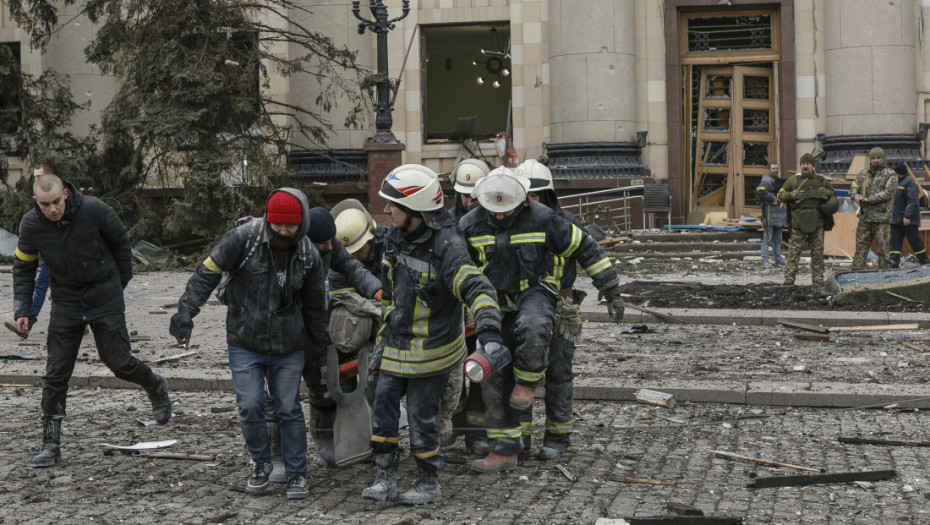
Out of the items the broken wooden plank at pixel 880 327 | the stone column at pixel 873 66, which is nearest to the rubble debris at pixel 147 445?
the broken wooden plank at pixel 880 327

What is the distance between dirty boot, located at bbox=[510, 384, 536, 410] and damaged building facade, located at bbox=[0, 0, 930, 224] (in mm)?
18686

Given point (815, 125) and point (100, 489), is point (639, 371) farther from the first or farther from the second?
point (815, 125)

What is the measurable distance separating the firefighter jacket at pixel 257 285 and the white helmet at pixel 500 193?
1099 millimetres

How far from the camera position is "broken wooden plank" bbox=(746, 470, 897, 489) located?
6.39 meters

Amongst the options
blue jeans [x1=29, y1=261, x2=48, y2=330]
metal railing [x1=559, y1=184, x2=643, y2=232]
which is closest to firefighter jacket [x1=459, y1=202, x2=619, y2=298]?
blue jeans [x1=29, y1=261, x2=48, y2=330]

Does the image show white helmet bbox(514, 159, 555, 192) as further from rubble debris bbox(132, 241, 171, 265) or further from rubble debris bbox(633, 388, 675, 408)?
rubble debris bbox(132, 241, 171, 265)

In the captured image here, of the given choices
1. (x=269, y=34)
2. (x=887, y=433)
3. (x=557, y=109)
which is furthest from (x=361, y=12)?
(x=887, y=433)

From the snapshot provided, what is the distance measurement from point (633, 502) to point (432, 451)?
1.05 meters

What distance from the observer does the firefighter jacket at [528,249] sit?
7031 millimetres

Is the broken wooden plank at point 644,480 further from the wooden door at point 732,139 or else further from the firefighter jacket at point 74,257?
the wooden door at point 732,139

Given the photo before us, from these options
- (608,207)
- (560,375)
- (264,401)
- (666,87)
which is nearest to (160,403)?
(264,401)

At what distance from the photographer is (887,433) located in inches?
306

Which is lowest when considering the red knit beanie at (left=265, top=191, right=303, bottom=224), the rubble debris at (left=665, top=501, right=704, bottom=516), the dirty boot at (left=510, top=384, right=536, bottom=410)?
the rubble debris at (left=665, top=501, right=704, bottom=516)

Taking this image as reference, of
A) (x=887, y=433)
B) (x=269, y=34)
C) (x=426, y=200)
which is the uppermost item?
(x=269, y=34)
